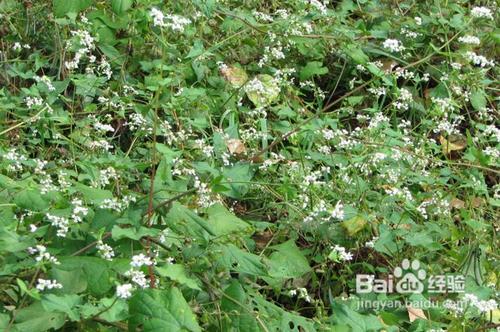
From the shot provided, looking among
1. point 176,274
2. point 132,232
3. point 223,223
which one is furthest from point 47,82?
point 176,274

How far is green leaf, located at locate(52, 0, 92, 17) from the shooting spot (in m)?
2.61

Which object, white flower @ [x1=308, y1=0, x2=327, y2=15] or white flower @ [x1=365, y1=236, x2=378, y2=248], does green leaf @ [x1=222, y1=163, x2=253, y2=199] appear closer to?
white flower @ [x1=365, y1=236, x2=378, y2=248]

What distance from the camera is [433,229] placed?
120 inches

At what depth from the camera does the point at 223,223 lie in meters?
2.49

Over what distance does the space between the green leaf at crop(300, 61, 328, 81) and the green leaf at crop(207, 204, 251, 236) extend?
152 cm

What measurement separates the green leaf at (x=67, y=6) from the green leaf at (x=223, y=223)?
76 centimetres

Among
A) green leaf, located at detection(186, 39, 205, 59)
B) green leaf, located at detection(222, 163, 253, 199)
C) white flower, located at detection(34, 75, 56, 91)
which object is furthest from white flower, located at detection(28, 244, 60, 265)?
green leaf, located at detection(186, 39, 205, 59)

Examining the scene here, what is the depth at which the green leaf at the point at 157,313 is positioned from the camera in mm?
1949

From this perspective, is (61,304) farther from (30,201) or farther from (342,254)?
(342,254)

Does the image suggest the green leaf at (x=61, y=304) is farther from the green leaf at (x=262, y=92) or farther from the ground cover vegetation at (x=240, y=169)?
the green leaf at (x=262, y=92)

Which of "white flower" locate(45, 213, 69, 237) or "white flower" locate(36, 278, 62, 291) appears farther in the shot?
"white flower" locate(45, 213, 69, 237)

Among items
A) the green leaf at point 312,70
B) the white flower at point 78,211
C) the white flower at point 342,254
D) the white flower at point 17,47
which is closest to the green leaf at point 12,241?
the white flower at point 78,211

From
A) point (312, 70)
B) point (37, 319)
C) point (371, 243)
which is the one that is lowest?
point (371, 243)

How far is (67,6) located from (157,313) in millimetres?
1137
